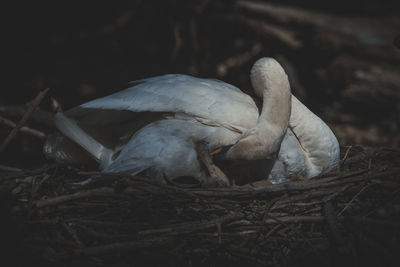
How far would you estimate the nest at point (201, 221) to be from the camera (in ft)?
5.47

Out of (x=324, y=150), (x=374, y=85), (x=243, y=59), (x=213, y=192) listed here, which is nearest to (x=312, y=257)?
(x=213, y=192)

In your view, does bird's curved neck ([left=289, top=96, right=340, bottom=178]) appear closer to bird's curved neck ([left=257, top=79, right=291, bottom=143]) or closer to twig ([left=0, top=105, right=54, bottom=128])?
bird's curved neck ([left=257, top=79, right=291, bottom=143])

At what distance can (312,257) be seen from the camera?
1690 mm

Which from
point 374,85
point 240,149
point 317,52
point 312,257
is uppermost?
point 317,52

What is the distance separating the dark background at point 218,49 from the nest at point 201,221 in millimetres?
2587

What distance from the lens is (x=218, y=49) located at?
5324 millimetres

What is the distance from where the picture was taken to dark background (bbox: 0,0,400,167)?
4441mm

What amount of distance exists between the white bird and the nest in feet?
0.55

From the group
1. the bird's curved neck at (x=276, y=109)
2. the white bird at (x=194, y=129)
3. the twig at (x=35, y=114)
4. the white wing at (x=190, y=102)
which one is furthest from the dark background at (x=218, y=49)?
the bird's curved neck at (x=276, y=109)

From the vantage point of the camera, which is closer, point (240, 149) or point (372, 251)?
point (372, 251)

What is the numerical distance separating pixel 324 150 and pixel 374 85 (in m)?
2.58

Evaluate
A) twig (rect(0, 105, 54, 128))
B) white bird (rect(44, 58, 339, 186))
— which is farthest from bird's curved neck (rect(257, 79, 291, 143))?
twig (rect(0, 105, 54, 128))

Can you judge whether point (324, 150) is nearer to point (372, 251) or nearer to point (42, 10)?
point (372, 251)

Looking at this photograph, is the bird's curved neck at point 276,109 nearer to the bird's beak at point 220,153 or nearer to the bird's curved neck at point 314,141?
the bird's curved neck at point 314,141
